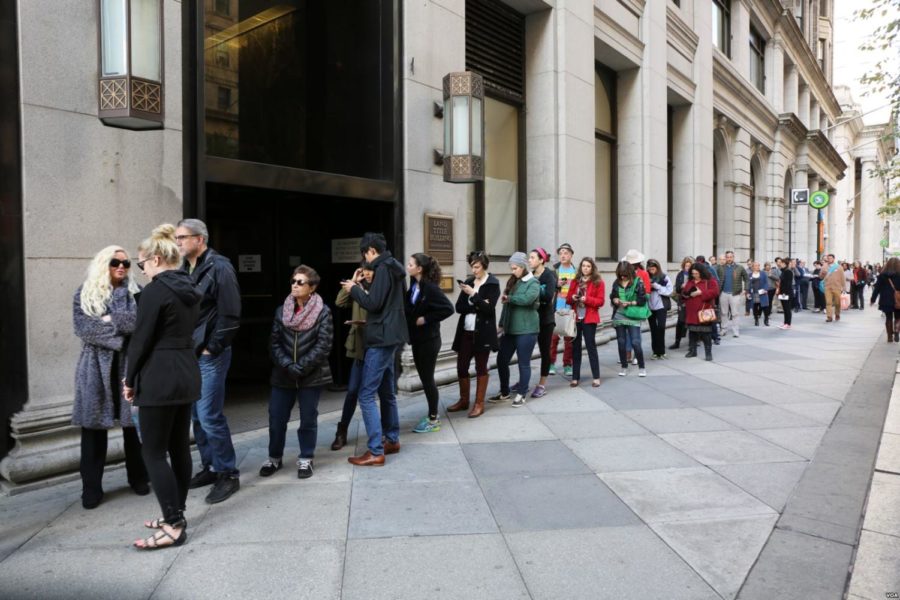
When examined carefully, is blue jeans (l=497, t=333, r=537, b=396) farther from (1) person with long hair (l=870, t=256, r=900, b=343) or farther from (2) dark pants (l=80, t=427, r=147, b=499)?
(1) person with long hair (l=870, t=256, r=900, b=343)

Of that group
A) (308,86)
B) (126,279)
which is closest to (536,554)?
(126,279)

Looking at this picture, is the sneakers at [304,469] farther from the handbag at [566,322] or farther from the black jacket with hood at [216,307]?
the handbag at [566,322]

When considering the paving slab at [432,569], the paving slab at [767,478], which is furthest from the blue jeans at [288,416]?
the paving slab at [767,478]

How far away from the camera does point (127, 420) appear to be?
4.71 metres

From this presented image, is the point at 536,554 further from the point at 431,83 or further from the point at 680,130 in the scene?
the point at 680,130

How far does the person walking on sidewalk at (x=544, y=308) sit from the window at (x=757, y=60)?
21421 millimetres

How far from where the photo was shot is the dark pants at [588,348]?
29.4ft

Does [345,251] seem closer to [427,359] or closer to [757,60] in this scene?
[427,359]

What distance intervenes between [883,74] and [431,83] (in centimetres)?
733

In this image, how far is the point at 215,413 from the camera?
4.81 meters

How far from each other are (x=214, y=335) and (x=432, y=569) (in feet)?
7.45

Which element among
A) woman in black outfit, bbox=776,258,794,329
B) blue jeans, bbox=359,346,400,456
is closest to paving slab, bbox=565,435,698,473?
blue jeans, bbox=359,346,400,456

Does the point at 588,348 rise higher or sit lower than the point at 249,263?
lower

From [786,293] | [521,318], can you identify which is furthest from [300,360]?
[786,293]
